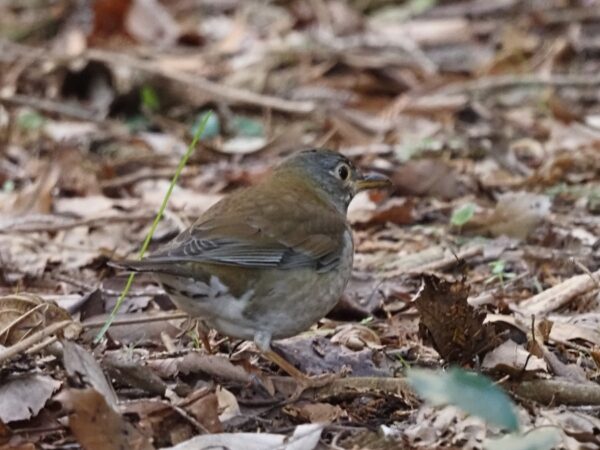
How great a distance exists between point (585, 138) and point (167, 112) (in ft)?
11.6

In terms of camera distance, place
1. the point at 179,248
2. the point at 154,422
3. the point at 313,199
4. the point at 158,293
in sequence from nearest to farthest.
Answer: the point at 154,422, the point at 179,248, the point at 313,199, the point at 158,293

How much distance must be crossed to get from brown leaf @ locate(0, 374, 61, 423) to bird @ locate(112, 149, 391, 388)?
0.52 metres

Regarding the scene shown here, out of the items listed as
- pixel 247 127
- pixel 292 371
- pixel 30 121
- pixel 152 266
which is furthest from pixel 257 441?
pixel 30 121

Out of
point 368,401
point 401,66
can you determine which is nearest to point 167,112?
point 401,66

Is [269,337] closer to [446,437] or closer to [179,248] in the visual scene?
[179,248]

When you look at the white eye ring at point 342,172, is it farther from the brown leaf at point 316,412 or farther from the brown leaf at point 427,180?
the brown leaf at point 427,180

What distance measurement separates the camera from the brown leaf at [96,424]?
3.61 m

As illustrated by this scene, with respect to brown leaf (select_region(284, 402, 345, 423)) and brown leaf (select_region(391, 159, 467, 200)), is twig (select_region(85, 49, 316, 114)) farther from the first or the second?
brown leaf (select_region(284, 402, 345, 423))

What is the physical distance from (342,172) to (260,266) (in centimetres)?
118

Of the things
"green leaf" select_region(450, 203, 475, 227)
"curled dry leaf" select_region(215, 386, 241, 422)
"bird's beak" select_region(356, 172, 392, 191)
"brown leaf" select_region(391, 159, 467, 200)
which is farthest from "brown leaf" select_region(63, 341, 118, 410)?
"brown leaf" select_region(391, 159, 467, 200)

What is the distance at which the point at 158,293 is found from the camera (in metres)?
6.02

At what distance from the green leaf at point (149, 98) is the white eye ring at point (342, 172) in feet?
15.5

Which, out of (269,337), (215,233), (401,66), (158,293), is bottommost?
(401,66)

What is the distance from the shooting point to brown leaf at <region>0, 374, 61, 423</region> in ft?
13.3
